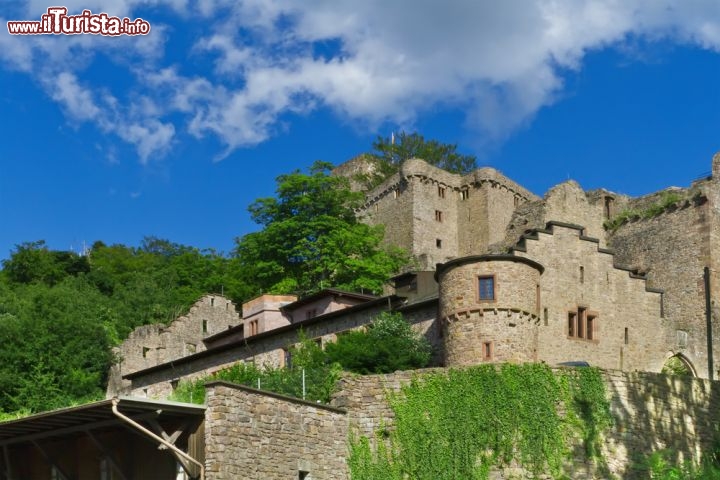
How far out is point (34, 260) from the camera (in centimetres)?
8788

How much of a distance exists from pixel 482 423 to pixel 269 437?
6.03 m

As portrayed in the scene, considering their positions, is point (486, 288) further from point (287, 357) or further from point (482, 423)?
point (287, 357)

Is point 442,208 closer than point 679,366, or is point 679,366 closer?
point 679,366

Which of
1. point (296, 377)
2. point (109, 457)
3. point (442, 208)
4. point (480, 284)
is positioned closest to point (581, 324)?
point (480, 284)

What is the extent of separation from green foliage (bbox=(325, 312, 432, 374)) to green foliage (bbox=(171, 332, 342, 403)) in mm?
761

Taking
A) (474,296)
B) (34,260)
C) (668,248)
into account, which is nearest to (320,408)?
(474,296)

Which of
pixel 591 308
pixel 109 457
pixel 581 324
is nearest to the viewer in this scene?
pixel 109 457

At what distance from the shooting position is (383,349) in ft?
138

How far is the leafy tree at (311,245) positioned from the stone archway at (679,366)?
20769 mm

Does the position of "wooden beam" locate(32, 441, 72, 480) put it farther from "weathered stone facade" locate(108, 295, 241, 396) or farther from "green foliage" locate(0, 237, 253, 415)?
"weathered stone facade" locate(108, 295, 241, 396)

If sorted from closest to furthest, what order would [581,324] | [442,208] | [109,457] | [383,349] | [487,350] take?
[109,457] → [487,350] → [383,349] → [581,324] → [442,208]

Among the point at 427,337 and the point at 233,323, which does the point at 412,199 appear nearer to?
the point at 233,323

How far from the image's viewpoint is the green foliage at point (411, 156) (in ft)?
323

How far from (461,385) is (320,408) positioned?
3.94m
